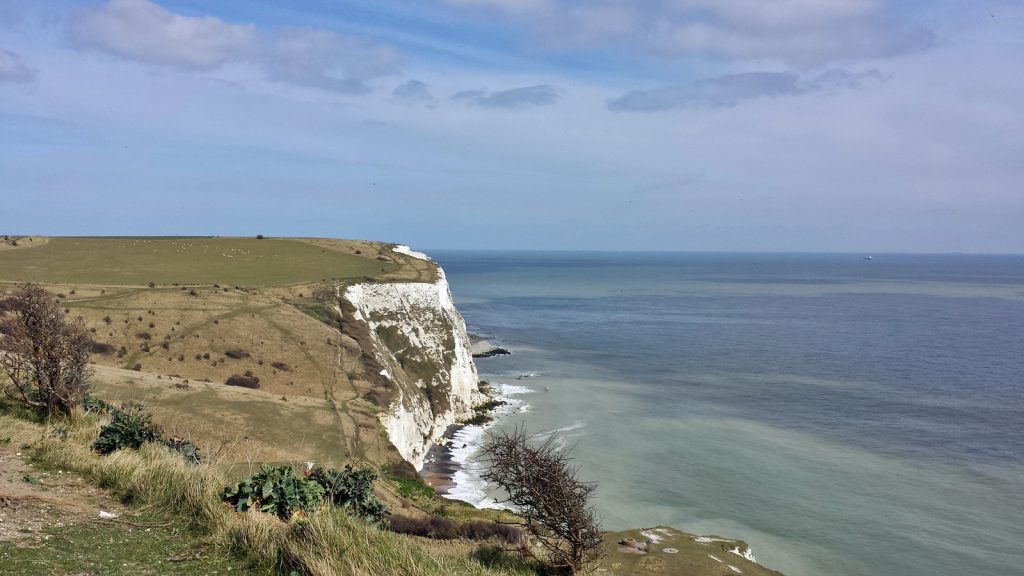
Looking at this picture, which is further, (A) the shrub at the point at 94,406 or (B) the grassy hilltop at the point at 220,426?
(A) the shrub at the point at 94,406

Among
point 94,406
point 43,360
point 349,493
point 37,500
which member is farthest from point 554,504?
point 94,406

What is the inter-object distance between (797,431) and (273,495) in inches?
1959

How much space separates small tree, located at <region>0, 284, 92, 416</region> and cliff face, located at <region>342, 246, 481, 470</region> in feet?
97.5

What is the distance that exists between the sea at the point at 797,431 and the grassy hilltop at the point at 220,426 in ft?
34.9

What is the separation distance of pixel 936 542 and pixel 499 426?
32278 millimetres

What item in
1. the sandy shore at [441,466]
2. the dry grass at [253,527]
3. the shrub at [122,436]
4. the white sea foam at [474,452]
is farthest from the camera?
the sandy shore at [441,466]

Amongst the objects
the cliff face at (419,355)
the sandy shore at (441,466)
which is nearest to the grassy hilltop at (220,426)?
the cliff face at (419,355)

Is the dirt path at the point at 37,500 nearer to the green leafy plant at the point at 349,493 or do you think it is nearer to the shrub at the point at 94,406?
the green leafy plant at the point at 349,493

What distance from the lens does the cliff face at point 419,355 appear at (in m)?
52.4

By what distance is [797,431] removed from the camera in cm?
5347

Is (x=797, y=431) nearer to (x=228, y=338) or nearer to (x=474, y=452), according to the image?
(x=474, y=452)

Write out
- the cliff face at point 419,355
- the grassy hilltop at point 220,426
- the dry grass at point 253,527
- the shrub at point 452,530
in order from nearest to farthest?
the dry grass at point 253,527 < the grassy hilltop at point 220,426 < the shrub at point 452,530 < the cliff face at point 419,355

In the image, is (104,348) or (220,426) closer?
(220,426)

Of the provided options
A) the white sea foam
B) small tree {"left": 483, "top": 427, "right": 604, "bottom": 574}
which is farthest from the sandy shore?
small tree {"left": 483, "top": 427, "right": 604, "bottom": 574}
